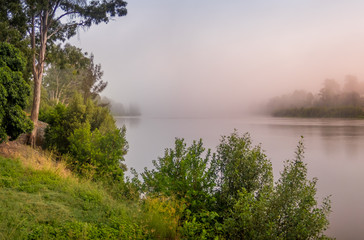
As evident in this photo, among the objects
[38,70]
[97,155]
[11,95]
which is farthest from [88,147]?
[38,70]

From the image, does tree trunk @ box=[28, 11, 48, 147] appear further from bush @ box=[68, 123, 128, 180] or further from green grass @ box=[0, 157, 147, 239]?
green grass @ box=[0, 157, 147, 239]

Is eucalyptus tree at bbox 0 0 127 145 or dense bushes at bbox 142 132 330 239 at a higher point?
eucalyptus tree at bbox 0 0 127 145

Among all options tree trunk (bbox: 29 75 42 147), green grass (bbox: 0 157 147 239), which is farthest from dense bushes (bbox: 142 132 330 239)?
tree trunk (bbox: 29 75 42 147)

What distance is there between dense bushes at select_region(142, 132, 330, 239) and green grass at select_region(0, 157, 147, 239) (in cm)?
140

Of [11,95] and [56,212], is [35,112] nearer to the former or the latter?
[11,95]

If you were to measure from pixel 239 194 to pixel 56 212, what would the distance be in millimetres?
4259

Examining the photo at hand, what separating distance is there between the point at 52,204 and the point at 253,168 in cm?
542

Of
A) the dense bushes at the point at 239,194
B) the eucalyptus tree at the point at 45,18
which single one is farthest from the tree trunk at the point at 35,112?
the dense bushes at the point at 239,194

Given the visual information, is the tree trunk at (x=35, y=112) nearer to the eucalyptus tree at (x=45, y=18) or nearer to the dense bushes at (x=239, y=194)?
the eucalyptus tree at (x=45, y=18)

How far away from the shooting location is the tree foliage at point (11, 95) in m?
9.56

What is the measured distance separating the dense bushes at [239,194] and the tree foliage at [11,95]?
591 centimetres

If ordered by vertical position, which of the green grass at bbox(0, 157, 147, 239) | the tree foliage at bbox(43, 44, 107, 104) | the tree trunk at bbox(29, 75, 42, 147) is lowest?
the green grass at bbox(0, 157, 147, 239)

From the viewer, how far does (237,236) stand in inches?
231

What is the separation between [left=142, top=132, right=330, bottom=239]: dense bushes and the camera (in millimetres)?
5680
